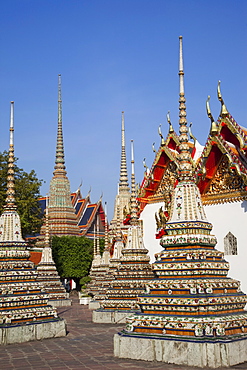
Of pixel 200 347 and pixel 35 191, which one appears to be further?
pixel 35 191

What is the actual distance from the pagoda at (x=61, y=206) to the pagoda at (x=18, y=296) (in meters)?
33.0

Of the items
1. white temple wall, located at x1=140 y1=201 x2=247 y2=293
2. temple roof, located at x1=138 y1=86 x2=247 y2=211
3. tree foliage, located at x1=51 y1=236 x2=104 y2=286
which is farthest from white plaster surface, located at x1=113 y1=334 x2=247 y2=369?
tree foliage, located at x1=51 y1=236 x2=104 y2=286

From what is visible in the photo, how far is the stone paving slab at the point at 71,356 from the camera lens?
8.57 meters

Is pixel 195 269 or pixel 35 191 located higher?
pixel 35 191

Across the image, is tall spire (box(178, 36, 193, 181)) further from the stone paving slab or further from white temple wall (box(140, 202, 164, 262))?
white temple wall (box(140, 202, 164, 262))

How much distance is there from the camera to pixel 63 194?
48.8 m

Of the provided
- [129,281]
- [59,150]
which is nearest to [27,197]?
[129,281]

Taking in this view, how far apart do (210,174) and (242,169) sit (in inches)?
72.5

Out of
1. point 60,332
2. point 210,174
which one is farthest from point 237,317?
point 210,174

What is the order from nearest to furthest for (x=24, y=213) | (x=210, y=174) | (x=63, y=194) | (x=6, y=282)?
(x=6, y=282) → (x=210, y=174) → (x=24, y=213) → (x=63, y=194)

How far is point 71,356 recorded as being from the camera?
9.83m

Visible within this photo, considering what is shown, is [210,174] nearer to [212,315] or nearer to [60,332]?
[60,332]

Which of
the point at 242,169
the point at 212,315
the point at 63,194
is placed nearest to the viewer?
the point at 212,315

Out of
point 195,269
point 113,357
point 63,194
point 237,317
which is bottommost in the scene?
point 113,357
